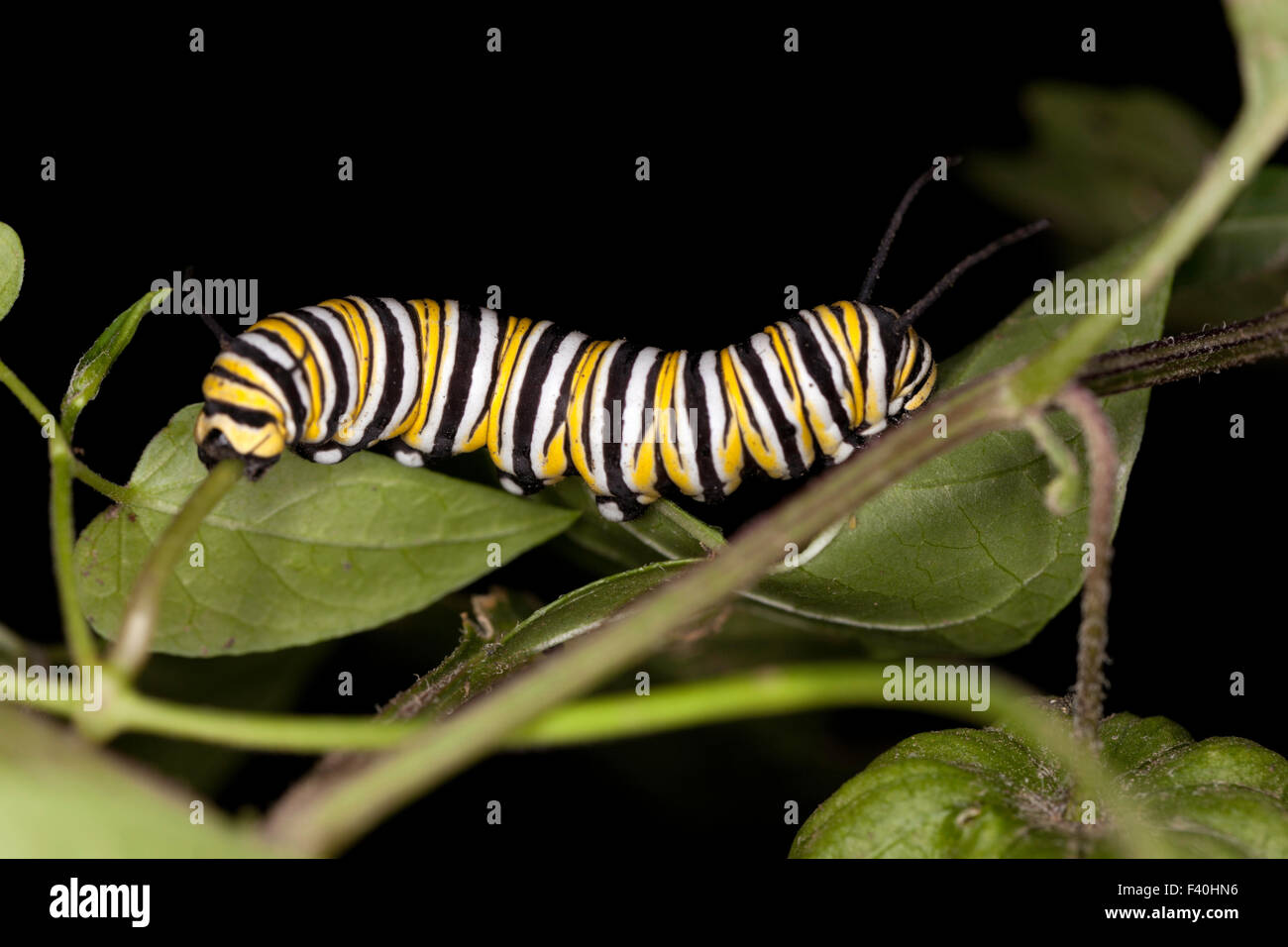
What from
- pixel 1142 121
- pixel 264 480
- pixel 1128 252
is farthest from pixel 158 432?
pixel 1142 121

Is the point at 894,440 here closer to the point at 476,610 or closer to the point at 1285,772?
the point at 1285,772

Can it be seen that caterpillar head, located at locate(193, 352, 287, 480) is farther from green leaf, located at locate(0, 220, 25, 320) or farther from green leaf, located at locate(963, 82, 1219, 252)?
green leaf, located at locate(963, 82, 1219, 252)

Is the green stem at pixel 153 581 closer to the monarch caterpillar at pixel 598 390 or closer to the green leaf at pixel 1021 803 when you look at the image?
the monarch caterpillar at pixel 598 390

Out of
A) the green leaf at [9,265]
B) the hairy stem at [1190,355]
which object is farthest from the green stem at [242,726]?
the hairy stem at [1190,355]

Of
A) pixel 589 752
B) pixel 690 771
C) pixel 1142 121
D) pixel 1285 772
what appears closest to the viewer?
pixel 1285 772

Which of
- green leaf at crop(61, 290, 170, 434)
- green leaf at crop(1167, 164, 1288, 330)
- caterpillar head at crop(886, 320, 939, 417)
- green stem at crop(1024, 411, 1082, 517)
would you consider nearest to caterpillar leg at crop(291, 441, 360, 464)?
green leaf at crop(61, 290, 170, 434)
